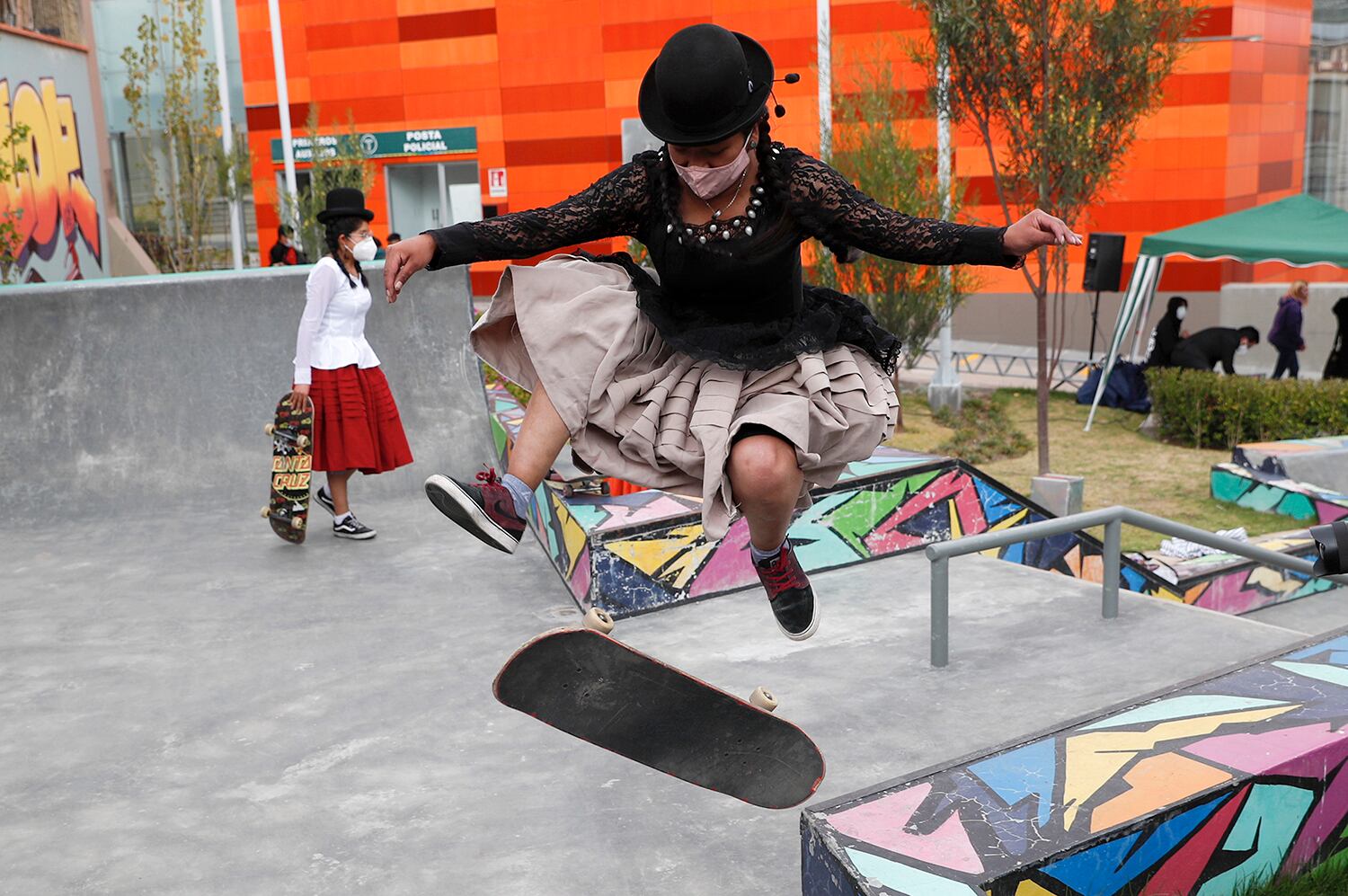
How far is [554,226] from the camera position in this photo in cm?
310

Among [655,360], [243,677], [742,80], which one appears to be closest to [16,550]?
[243,677]

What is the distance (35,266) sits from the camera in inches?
530

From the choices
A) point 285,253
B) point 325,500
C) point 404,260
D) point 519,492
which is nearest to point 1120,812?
point 519,492

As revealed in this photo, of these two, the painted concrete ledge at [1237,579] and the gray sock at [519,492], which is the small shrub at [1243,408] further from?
the gray sock at [519,492]

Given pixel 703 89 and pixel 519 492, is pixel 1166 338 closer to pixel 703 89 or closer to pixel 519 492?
pixel 703 89

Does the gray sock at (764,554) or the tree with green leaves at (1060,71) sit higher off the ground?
the tree with green leaves at (1060,71)

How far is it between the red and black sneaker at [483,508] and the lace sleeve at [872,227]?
1.06 meters

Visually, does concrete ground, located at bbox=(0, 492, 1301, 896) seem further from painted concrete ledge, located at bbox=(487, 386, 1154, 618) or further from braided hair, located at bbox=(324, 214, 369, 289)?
braided hair, located at bbox=(324, 214, 369, 289)

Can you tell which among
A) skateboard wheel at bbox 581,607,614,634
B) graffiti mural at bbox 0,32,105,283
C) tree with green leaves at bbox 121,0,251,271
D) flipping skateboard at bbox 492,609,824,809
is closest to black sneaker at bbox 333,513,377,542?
flipping skateboard at bbox 492,609,824,809

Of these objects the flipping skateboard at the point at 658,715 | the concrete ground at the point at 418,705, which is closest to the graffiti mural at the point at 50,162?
the concrete ground at the point at 418,705

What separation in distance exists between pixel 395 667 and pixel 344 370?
7.84ft

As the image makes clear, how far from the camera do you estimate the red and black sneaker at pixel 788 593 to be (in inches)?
135

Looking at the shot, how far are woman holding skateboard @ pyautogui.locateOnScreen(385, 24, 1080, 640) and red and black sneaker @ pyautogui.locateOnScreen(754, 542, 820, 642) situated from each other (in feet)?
0.56

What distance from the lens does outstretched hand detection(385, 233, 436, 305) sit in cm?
288
